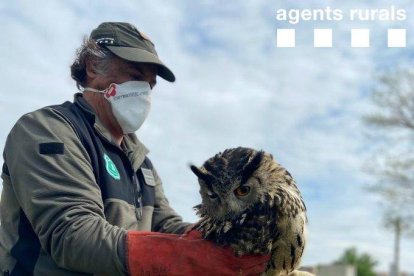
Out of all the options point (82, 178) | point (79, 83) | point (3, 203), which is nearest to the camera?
point (82, 178)

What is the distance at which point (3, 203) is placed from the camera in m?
3.14

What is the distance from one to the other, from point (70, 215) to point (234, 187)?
2.38ft

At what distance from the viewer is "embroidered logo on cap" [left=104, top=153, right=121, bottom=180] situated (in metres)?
3.16

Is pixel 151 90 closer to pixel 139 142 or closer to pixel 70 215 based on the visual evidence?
pixel 139 142

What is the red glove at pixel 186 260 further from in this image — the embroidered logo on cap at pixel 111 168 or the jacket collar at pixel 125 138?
the jacket collar at pixel 125 138

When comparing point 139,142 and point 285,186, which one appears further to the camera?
point 139,142

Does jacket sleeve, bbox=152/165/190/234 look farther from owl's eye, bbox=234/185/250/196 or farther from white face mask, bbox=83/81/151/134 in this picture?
owl's eye, bbox=234/185/250/196

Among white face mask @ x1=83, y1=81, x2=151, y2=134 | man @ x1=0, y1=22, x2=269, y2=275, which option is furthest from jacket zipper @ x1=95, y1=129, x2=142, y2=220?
white face mask @ x1=83, y1=81, x2=151, y2=134

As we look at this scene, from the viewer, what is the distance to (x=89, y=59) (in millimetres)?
3689

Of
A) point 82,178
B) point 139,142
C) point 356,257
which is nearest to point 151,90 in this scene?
point 139,142

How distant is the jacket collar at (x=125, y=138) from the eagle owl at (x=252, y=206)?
87 centimetres

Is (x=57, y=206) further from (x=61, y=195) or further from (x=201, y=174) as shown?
(x=201, y=174)

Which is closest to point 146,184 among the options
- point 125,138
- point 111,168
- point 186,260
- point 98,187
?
point 125,138

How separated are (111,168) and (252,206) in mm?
916
